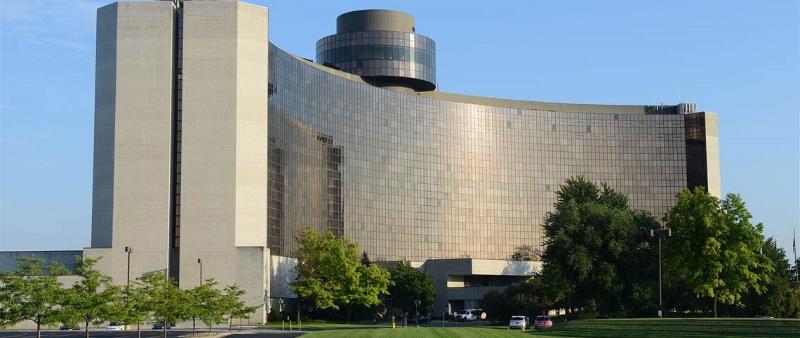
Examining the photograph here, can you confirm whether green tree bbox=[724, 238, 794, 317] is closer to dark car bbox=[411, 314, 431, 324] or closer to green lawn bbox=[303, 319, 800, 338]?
green lawn bbox=[303, 319, 800, 338]

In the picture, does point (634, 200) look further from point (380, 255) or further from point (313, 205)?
point (313, 205)

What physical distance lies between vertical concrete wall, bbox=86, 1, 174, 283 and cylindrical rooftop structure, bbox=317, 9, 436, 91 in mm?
55344

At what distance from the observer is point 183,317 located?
Result: 238 feet

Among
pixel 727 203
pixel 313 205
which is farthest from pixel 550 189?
pixel 727 203

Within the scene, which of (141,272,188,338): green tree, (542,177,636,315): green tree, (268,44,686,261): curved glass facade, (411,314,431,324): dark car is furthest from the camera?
(268,44,686,261): curved glass facade

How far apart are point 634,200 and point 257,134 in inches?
3070

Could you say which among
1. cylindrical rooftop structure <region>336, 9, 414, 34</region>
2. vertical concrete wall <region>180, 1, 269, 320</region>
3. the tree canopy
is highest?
cylindrical rooftop structure <region>336, 9, 414, 34</region>

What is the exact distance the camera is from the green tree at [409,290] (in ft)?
429

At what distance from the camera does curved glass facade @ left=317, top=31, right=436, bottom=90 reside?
166 metres

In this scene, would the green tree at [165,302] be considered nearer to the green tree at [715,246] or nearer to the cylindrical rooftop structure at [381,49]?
the green tree at [715,246]

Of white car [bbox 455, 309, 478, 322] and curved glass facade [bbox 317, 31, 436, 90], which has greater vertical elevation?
curved glass facade [bbox 317, 31, 436, 90]

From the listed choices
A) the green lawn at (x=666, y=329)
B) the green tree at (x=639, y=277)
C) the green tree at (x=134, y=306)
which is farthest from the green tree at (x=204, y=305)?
the green tree at (x=639, y=277)

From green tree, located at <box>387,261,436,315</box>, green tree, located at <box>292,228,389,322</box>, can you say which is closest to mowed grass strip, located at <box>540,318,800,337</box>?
green tree, located at <box>292,228,389,322</box>

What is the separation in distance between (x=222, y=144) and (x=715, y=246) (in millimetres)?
52578
